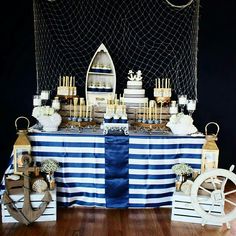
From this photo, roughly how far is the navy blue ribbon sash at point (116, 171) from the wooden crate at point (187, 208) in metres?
0.52

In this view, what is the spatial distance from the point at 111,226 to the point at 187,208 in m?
0.72

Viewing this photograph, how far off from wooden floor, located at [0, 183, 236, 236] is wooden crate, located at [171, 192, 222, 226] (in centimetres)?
Result: 5

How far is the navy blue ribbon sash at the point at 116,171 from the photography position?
309 centimetres

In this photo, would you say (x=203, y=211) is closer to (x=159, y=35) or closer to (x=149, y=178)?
(x=149, y=178)

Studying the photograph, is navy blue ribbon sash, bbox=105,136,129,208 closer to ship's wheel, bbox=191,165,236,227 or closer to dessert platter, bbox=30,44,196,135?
dessert platter, bbox=30,44,196,135

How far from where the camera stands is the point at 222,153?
417 centimetres

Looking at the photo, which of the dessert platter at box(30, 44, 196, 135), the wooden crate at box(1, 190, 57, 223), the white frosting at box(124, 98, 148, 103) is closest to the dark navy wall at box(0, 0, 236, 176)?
the dessert platter at box(30, 44, 196, 135)

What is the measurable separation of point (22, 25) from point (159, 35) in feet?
5.48

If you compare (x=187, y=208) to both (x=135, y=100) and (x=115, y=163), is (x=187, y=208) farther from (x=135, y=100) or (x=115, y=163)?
(x=135, y=100)

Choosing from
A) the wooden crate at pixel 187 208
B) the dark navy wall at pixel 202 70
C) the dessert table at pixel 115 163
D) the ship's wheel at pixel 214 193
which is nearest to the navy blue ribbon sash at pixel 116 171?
the dessert table at pixel 115 163

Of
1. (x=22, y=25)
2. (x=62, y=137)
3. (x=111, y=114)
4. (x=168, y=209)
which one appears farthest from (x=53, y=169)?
(x=22, y=25)

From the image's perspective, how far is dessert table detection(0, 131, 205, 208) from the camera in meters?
Result: 3.10

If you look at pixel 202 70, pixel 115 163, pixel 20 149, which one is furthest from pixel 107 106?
pixel 202 70

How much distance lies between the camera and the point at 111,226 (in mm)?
2865
